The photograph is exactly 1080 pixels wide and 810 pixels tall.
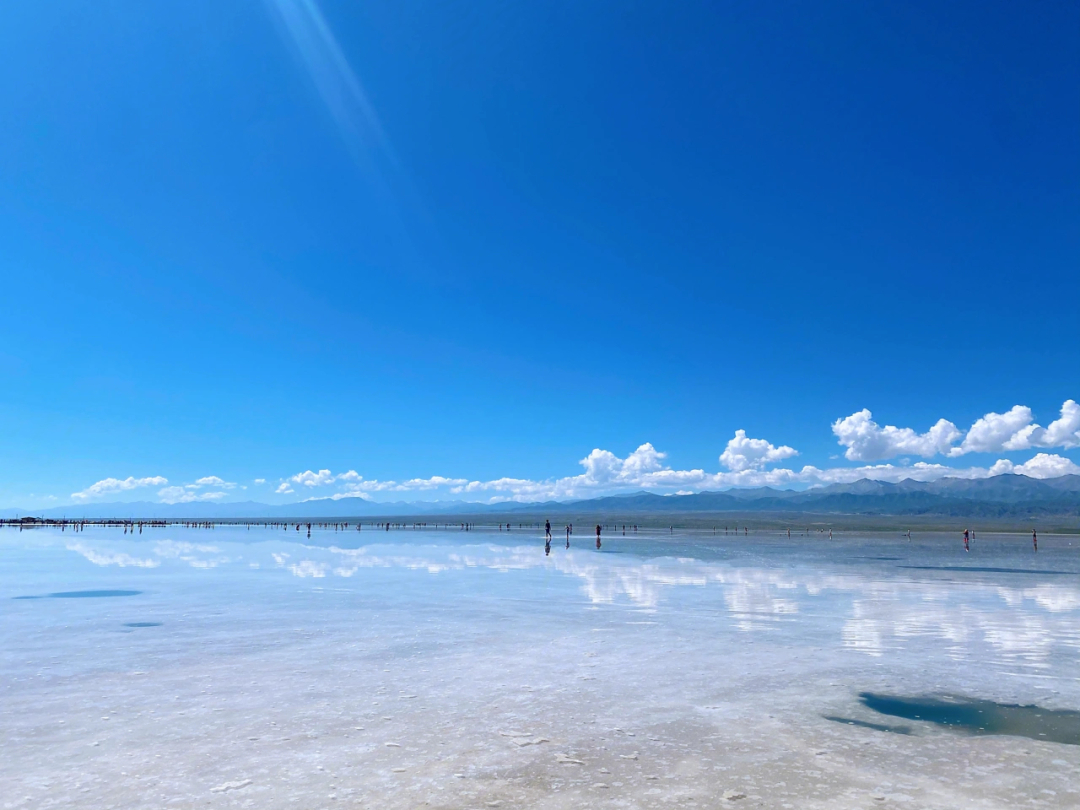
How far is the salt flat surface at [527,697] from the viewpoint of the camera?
7.64 metres

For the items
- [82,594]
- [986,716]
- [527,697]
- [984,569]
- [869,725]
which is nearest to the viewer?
[869,725]

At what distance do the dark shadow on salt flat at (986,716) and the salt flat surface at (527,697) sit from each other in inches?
9.1

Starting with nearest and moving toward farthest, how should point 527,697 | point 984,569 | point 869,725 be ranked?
point 869,725 < point 527,697 < point 984,569

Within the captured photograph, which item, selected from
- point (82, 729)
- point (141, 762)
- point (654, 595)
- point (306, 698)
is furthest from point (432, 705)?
point (654, 595)

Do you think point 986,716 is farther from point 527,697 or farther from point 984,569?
point 984,569

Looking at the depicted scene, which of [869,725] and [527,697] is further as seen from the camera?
[527,697]

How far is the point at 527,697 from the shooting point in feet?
37.2

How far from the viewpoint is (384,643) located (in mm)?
16047

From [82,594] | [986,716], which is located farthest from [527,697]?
[82,594]

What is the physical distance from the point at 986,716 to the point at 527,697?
724 centimetres

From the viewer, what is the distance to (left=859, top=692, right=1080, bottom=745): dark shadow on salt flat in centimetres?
958

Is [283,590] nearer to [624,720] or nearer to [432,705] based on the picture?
[432,705]

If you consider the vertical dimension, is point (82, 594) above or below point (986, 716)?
below

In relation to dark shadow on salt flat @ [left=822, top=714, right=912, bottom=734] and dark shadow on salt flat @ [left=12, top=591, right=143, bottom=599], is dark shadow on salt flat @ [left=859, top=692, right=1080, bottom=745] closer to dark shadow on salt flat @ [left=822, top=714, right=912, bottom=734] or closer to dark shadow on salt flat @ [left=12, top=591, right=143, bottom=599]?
dark shadow on salt flat @ [left=822, top=714, right=912, bottom=734]
